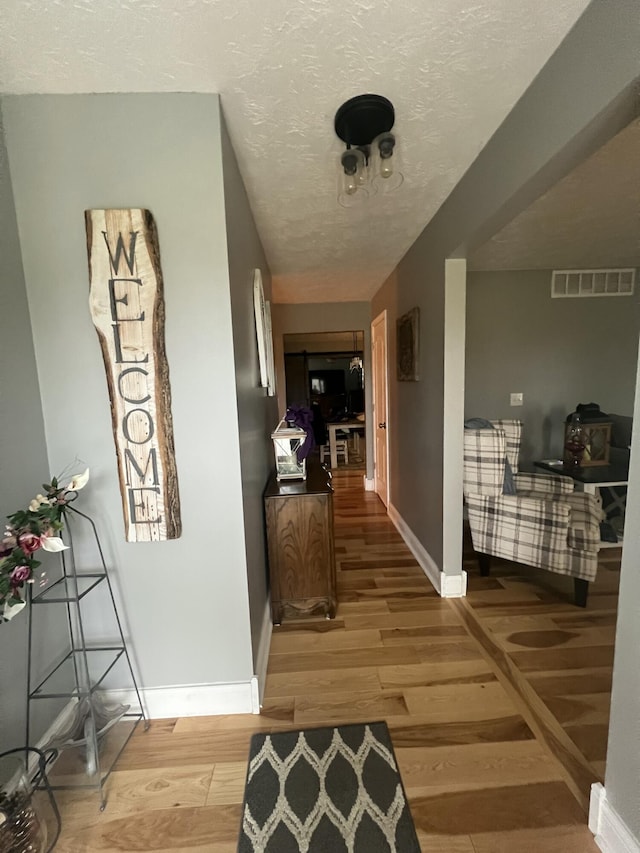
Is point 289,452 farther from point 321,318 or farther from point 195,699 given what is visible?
point 321,318

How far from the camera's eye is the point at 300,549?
1986 mm

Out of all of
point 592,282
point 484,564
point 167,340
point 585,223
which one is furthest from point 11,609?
point 592,282

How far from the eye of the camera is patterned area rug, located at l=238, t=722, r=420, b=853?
1.05 m

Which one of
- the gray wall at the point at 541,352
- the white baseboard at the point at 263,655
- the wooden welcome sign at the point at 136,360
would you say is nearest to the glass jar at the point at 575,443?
the gray wall at the point at 541,352

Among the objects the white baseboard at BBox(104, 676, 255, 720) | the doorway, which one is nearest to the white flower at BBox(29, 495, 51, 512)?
the white baseboard at BBox(104, 676, 255, 720)

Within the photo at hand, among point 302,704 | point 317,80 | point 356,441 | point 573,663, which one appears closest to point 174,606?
point 302,704

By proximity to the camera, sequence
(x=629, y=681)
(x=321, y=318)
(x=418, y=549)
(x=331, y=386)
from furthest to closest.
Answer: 1. (x=331, y=386)
2. (x=321, y=318)
3. (x=418, y=549)
4. (x=629, y=681)

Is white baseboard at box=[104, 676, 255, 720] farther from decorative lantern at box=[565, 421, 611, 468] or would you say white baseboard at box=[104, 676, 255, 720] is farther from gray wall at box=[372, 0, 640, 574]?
decorative lantern at box=[565, 421, 611, 468]

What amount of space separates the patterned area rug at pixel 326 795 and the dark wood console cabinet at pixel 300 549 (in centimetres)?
69

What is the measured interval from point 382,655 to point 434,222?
8.31 feet

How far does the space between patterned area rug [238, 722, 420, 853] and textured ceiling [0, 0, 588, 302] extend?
94.2 inches

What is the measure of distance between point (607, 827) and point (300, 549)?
144 cm

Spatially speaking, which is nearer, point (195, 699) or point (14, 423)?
point (14, 423)

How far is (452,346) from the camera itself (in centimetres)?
209
